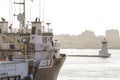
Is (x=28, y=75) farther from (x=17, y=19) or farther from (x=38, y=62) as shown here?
(x=17, y=19)

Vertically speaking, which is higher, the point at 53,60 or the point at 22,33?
the point at 22,33

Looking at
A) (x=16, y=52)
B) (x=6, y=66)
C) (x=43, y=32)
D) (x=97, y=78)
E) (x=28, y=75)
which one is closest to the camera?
(x=6, y=66)

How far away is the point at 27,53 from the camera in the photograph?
4953cm

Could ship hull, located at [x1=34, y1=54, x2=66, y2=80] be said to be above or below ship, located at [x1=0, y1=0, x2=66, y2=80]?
below

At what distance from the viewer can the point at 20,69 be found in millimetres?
45625

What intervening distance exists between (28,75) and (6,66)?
3.77 meters

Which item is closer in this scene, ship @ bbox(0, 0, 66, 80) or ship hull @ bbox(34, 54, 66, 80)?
ship @ bbox(0, 0, 66, 80)

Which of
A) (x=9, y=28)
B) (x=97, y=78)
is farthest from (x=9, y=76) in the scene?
(x=97, y=78)

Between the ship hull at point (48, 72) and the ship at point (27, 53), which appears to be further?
the ship hull at point (48, 72)

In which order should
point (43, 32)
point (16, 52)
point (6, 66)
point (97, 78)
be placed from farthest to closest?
point (97, 78), point (43, 32), point (16, 52), point (6, 66)

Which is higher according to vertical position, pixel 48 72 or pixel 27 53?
pixel 27 53

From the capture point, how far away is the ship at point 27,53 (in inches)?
1784

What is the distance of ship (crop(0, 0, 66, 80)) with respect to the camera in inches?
1784

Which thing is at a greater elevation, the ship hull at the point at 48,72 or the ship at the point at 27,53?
the ship at the point at 27,53
